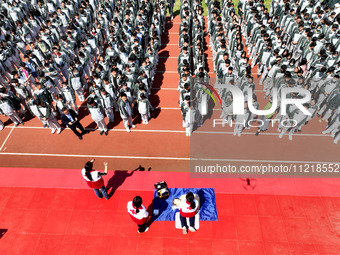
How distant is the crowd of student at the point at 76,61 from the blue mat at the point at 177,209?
11.1 ft

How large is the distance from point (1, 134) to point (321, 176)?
465 inches

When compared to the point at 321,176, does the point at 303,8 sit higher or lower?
higher

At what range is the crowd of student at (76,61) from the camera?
8.70 m

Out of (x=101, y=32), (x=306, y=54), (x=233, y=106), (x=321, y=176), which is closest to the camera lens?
(x=321, y=176)

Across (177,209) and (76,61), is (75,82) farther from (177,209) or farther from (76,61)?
(177,209)

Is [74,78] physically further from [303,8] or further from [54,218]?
[303,8]

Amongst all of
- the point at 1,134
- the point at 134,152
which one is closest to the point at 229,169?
the point at 134,152

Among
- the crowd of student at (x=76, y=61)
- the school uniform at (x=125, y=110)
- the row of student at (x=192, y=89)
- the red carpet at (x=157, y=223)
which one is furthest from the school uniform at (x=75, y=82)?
the row of student at (x=192, y=89)

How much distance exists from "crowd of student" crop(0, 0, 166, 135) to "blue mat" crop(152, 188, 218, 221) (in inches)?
133

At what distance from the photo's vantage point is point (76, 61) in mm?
9727

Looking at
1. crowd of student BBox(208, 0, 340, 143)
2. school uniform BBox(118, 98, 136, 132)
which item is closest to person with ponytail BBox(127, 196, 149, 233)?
school uniform BBox(118, 98, 136, 132)

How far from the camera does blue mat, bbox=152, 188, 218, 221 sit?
21.2 feet

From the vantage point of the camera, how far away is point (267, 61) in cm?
1020

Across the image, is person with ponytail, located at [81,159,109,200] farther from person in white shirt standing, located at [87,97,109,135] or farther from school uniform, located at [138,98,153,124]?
school uniform, located at [138,98,153,124]
